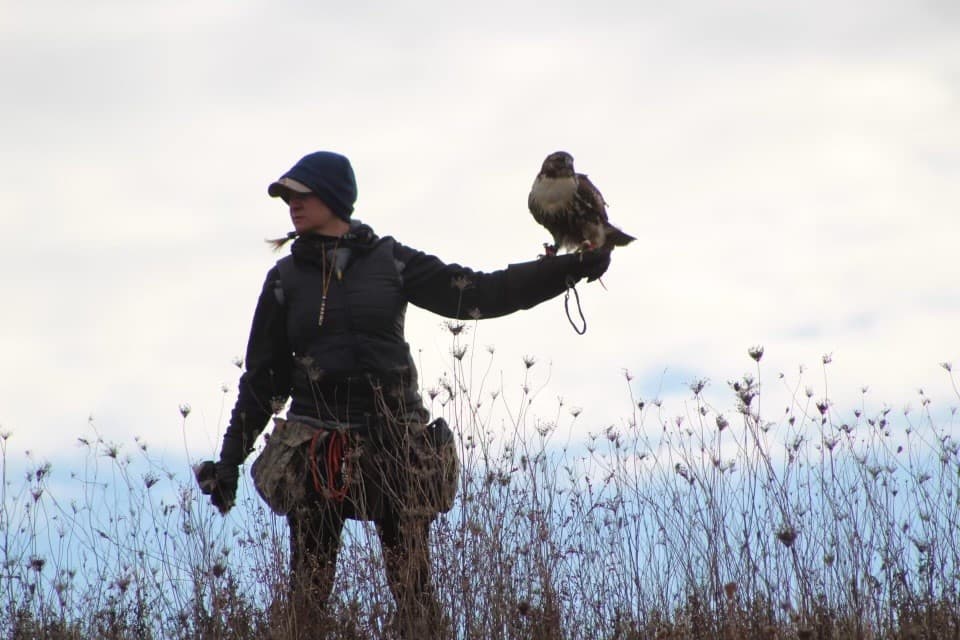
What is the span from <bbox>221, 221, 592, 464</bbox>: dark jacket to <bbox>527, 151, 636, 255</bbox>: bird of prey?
62cm

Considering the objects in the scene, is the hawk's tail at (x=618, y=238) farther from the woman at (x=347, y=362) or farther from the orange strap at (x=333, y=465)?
the orange strap at (x=333, y=465)

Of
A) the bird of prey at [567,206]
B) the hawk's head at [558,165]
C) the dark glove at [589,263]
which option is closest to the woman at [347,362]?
the dark glove at [589,263]

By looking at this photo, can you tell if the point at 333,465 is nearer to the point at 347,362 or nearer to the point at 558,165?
the point at 347,362

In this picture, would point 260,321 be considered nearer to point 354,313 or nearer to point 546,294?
point 354,313

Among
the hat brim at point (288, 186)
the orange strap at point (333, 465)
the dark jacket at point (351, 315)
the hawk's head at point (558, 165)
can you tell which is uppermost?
the hawk's head at point (558, 165)

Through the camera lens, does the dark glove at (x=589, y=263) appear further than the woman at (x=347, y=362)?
Yes

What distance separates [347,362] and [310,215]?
2.19ft

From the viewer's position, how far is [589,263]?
4.99 metres

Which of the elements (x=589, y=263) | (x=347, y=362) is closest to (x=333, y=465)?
(x=347, y=362)

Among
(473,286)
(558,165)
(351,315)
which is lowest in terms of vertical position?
(351,315)

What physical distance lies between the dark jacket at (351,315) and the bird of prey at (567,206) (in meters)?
0.62

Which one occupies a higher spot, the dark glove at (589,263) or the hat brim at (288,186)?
the hat brim at (288,186)

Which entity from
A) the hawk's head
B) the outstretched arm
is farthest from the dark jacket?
the hawk's head

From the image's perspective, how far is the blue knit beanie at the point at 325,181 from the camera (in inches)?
201
